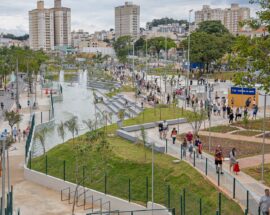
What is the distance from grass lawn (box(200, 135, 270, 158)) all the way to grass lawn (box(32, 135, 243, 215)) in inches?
144

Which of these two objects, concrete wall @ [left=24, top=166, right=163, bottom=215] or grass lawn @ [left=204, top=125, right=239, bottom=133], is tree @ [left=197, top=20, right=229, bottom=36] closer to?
grass lawn @ [left=204, top=125, right=239, bottom=133]

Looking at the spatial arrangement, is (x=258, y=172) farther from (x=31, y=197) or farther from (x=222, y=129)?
(x=222, y=129)

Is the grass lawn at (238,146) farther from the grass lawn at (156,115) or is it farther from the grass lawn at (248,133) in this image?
the grass lawn at (156,115)

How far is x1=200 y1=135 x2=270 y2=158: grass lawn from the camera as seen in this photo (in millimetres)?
28906

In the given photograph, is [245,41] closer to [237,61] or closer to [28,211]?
[237,61]

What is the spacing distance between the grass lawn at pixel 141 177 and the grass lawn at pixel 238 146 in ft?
12.0

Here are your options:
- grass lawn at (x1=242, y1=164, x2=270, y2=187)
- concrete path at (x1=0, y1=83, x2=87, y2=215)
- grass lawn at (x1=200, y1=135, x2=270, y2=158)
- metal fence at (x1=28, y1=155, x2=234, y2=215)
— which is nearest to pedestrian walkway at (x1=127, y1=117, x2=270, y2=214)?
grass lawn at (x1=242, y1=164, x2=270, y2=187)

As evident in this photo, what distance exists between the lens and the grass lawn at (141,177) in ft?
69.7

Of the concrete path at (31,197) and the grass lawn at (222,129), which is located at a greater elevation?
the grass lawn at (222,129)

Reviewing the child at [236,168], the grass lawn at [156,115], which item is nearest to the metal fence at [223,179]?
the child at [236,168]

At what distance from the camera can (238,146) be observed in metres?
30.7

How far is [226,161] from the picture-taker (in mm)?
26875

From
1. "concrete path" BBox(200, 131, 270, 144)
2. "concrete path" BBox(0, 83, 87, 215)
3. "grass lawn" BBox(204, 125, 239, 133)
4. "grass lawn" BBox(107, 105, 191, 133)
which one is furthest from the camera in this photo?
"grass lawn" BBox(107, 105, 191, 133)

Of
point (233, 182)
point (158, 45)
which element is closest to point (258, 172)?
point (233, 182)
